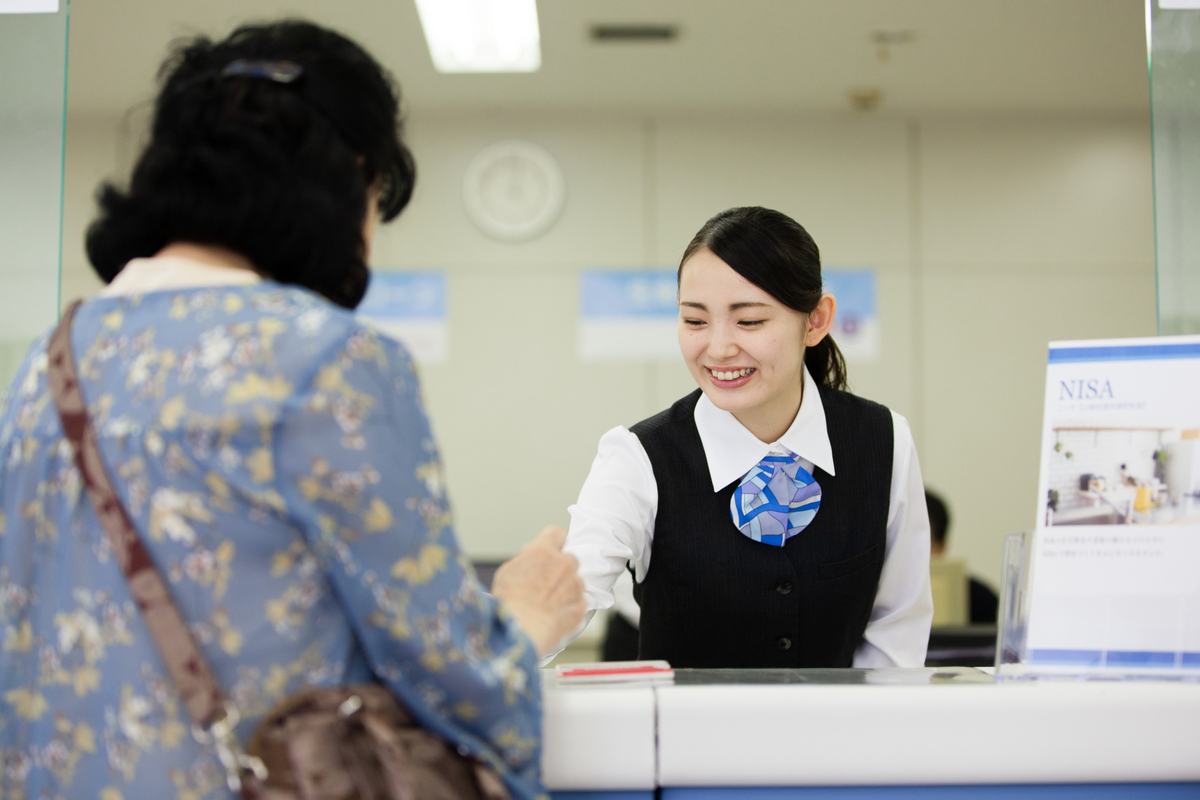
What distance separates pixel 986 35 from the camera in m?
4.04

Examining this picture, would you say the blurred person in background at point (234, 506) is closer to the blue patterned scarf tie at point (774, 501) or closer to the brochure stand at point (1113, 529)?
the brochure stand at point (1113, 529)

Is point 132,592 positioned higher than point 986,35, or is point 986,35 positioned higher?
point 986,35

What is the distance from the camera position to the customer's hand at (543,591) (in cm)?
95

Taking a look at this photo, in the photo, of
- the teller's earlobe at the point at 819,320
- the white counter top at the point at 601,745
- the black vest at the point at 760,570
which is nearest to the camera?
the white counter top at the point at 601,745

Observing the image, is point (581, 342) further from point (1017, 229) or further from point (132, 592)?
point (132, 592)

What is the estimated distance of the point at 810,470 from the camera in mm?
1675

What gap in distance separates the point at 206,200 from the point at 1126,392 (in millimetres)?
1042

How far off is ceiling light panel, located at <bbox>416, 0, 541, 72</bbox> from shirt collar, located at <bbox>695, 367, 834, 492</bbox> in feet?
8.46

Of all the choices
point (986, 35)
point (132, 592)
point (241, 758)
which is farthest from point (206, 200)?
point (986, 35)

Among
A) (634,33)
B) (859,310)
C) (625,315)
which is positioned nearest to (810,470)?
(634,33)

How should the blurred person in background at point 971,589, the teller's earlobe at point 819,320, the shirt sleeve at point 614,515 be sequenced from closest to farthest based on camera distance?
1. the shirt sleeve at point 614,515
2. the teller's earlobe at point 819,320
3. the blurred person in background at point 971,589

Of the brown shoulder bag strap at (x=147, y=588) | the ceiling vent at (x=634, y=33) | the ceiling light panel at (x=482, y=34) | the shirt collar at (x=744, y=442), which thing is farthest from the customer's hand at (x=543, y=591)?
the ceiling vent at (x=634, y=33)

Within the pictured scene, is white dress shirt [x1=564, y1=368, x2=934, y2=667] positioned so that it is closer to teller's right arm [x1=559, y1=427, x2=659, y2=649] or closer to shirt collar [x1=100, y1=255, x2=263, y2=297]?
teller's right arm [x1=559, y1=427, x2=659, y2=649]

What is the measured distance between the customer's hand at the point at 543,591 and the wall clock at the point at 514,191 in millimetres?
3944
